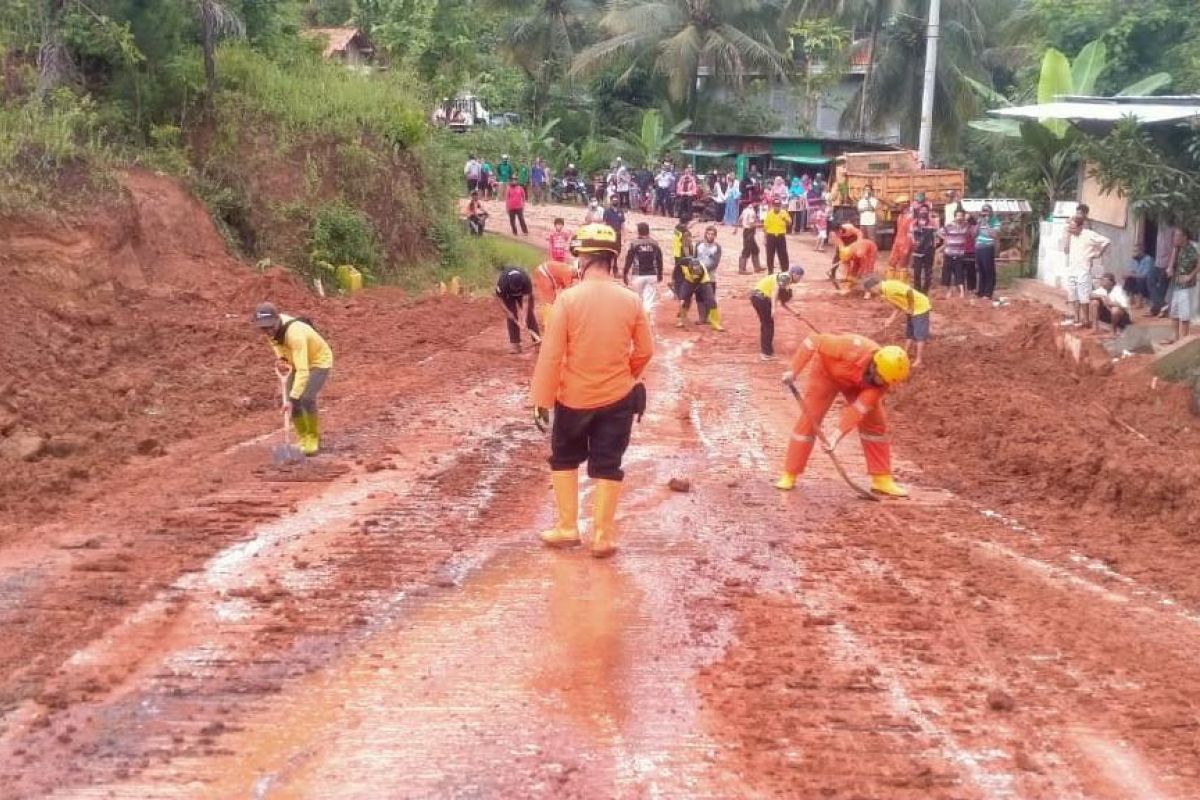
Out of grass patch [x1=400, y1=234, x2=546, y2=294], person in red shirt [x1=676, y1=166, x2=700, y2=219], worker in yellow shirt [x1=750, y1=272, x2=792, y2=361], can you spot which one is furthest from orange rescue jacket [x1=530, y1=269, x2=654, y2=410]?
person in red shirt [x1=676, y1=166, x2=700, y2=219]

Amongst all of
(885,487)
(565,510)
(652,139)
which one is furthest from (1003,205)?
(565,510)

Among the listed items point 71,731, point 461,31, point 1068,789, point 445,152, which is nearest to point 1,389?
point 71,731

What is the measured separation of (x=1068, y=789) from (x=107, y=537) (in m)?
5.78

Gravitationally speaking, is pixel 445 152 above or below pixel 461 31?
below

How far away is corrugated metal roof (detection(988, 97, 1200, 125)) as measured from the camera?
17889 mm

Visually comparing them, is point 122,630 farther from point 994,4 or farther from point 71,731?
point 994,4

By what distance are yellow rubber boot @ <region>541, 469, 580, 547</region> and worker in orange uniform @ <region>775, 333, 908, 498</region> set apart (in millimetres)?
2537

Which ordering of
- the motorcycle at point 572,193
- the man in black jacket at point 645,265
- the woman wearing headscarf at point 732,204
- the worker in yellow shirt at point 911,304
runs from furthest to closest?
the motorcycle at point 572,193, the woman wearing headscarf at point 732,204, the man in black jacket at point 645,265, the worker in yellow shirt at point 911,304

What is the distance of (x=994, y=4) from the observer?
44.5 meters

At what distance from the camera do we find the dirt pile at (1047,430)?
10.2 m

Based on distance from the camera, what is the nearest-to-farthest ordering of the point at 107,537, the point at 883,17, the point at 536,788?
the point at 536,788, the point at 107,537, the point at 883,17

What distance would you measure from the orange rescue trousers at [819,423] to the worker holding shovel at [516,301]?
245 inches

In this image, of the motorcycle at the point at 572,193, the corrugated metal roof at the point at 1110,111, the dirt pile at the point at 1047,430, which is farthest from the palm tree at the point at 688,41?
the dirt pile at the point at 1047,430

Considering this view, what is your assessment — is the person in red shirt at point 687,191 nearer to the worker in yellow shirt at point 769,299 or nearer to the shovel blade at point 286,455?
the worker in yellow shirt at point 769,299
